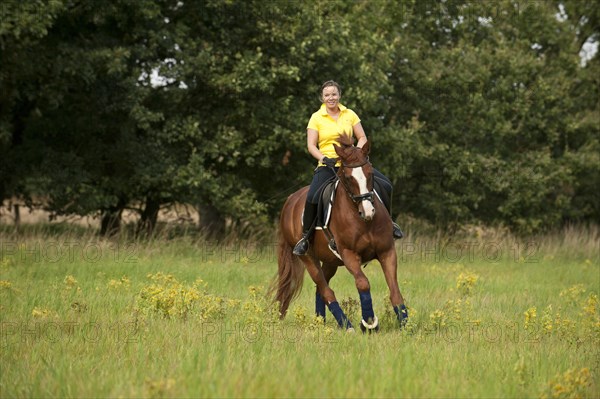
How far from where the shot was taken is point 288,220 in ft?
34.9

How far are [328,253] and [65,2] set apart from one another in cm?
1094

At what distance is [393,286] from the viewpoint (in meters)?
8.82

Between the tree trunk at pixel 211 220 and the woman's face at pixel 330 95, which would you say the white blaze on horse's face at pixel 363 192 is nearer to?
the woman's face at pixel 330 95

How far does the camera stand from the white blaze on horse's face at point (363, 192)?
27.8 ft

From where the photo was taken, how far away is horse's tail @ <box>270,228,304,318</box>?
34.1 feet

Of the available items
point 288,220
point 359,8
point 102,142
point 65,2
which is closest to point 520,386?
point 288,220

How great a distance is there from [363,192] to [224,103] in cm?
1329

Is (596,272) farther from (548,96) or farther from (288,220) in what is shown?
(548,96)

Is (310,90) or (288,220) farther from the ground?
(310,90)

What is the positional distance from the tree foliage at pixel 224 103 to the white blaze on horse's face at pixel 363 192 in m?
10.4

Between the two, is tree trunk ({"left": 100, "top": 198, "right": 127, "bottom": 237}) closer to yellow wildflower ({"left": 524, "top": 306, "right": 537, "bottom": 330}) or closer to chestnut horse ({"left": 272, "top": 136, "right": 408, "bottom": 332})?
chestnut horse ({"left": 272, "top": 136, "right": 408, "bottom": 332})

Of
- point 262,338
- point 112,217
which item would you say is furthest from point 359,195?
point 112,217

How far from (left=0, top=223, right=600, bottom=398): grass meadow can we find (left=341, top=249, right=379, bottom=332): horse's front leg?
229 mm

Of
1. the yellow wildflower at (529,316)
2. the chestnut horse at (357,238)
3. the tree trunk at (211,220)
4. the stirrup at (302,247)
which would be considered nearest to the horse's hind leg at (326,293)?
the chestnut horse at (357,238)
